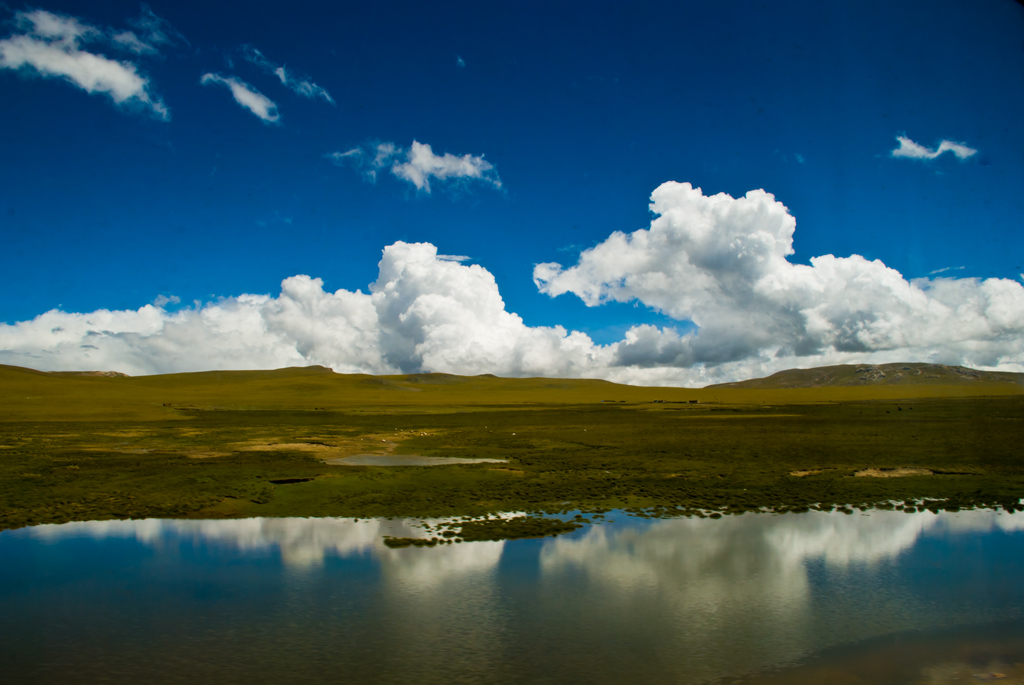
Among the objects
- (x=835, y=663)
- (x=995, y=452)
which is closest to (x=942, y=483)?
(x=995, y=452)

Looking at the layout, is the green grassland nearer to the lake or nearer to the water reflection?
the water reflection

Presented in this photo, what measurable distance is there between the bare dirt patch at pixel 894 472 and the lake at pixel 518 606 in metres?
9.52

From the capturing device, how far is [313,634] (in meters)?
10.3

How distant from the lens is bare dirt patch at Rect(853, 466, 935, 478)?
1062 inches

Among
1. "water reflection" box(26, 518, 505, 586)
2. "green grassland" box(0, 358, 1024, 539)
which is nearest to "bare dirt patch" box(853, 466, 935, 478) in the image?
"green grassland" box(0, 358, 1024, 539)

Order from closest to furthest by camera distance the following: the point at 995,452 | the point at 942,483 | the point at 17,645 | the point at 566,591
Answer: the point at 17,645, the point at 566,591, the point at 942,483, the point at 995,452

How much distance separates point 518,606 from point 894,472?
2391cm

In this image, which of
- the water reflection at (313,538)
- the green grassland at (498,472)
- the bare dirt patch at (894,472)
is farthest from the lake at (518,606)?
the bare dirt patch at (894,472)

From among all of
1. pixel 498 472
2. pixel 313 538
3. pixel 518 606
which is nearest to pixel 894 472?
pixel 498 472

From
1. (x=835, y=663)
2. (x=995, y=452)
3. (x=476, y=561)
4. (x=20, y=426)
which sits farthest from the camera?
(x=20, y=426)

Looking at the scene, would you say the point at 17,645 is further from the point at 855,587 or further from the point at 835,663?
the point at 855,587

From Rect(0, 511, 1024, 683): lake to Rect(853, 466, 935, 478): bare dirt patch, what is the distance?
31.2 ft

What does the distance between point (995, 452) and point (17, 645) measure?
43309 mm

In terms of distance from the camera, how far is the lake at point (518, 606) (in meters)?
9.19
